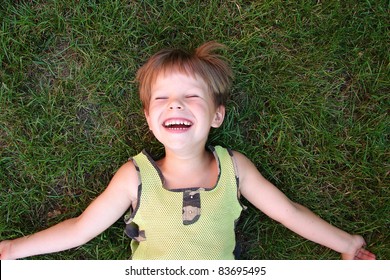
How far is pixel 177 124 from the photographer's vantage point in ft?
7.82

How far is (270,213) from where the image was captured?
2.64 m

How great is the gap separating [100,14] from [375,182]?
1968mm

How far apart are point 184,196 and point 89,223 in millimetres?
555

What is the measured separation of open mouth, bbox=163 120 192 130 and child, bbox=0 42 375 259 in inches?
0.5

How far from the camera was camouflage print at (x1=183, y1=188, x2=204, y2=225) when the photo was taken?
250 cm

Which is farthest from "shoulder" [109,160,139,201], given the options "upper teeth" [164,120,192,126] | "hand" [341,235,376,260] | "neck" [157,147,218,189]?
"hand" [341,235,376,260]

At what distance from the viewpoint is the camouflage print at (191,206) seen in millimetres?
2498

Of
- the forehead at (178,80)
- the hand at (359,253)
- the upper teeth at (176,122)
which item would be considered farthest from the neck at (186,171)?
the hand at (359,253)

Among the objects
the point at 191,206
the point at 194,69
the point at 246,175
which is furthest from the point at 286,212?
the point at 194,69

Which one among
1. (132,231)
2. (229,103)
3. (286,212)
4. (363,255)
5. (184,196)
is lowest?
(363,255)

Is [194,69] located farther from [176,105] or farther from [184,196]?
[184,196]

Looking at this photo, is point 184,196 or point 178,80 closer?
point 178,80
